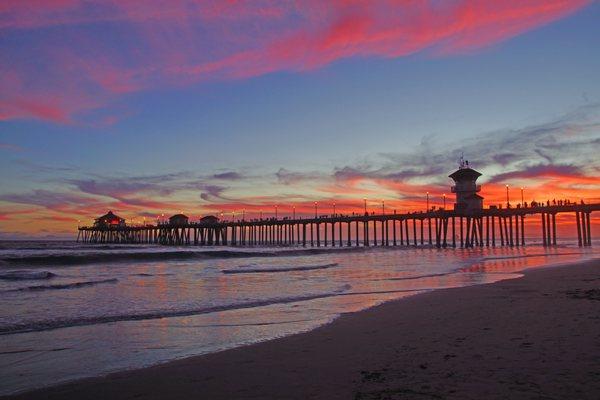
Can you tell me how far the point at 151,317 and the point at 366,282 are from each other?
32.1 feet

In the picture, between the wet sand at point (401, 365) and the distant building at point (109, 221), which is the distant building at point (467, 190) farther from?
the distant building at point (109, 221)

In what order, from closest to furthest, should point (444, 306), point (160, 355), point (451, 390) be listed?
point (451, 390) → point (160, 355) → point (444, 306)

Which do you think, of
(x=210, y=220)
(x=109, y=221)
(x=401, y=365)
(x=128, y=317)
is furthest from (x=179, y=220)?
(x=401, y=365)

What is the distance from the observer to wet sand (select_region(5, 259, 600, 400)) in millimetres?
4539

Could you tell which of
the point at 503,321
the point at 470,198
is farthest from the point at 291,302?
the point at 470,198

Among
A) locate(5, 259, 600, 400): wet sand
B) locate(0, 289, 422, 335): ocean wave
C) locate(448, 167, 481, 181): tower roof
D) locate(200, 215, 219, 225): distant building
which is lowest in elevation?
locate(0, 289, 422, 335): ocean wave

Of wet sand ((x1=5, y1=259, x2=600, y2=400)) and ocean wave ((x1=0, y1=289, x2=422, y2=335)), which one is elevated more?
wet sand ((x1=5, y1=259, x2=600, y2=400))

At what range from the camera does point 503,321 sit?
8.30 metres

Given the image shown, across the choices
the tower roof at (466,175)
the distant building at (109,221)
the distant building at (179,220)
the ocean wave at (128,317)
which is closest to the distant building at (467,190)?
the tower roof at (466,175)

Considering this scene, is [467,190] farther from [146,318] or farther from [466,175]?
[146,318]

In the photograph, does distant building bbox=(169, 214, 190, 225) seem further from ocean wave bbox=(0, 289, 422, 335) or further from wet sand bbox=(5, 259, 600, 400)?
wet sand bbox=(5, 259, 600, 400)

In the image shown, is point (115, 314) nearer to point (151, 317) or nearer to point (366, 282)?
point (151, 317)

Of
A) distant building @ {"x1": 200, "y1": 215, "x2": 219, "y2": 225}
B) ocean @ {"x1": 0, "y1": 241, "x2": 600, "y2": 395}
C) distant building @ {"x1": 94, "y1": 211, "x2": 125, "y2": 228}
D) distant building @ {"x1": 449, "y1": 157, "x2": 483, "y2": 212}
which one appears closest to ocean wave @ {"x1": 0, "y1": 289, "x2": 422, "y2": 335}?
ocean @ {"x1": 0, "y1": 241, "x2": 600, "y2": 395}

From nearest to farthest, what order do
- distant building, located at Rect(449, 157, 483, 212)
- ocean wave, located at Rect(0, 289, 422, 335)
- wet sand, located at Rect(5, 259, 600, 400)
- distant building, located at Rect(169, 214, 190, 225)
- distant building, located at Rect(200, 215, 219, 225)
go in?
wet sand, located at Rect(5, 259, 600, 400), ocean wave, located at Rect(0, 289, 422, 335), distant building, located at Rect(449, 157, 483, 212), distant building, located at Rect(200, 215, 219, 225), distant building, located at Rect(169, 214, 190, 225)
